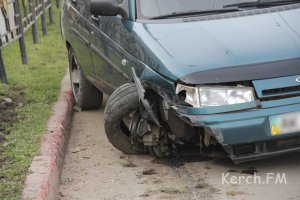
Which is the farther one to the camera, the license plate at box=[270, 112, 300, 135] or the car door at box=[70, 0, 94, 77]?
the car door at box=[70, 0, 94, 77]

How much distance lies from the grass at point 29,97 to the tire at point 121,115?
25.2 inches

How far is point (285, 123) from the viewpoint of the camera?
15.4 ft

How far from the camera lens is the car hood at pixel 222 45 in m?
4.78

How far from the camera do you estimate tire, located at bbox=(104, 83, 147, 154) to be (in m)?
5.32

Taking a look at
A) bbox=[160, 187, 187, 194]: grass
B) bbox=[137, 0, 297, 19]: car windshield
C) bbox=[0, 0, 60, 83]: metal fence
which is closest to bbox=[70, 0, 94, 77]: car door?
bbox=[137, 0, 297, 19]: car windshield

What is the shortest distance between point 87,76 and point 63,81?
5.37ft

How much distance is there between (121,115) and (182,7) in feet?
3.44

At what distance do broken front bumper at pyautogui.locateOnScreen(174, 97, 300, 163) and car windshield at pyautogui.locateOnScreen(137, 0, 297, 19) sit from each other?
1.14 meters

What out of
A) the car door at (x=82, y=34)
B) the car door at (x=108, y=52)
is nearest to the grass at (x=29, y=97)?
the car door at (x=82, y=34)

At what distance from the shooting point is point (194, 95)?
480cm

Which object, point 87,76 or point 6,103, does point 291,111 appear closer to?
point 87,76

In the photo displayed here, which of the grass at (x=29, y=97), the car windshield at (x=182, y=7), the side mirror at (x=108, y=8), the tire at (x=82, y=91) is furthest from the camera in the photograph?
the tire at (x=82, y=91)

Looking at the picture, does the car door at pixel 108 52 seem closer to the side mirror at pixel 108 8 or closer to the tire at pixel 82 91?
the side mirror at pixel 108 8

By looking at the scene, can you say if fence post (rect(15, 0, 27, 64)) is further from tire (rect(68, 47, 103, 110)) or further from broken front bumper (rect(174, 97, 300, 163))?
broken front bumper (rect(174, 97, 300, 163))
